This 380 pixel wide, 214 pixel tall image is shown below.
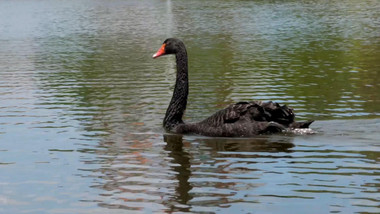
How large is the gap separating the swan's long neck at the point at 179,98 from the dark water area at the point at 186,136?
0.25 m

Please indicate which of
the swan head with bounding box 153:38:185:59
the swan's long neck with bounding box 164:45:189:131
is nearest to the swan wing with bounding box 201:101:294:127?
the swan's long neck with bounding box 164:45:189:131

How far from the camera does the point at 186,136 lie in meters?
13.1

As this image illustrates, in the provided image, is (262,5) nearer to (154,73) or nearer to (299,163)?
(154,73)

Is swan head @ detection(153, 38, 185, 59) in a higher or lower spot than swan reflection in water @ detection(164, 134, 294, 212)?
higher

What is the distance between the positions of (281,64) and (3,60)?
32.5 feet

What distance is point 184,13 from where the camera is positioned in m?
54.6

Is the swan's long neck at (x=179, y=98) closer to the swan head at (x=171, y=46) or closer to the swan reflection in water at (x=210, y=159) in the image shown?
the swan head at (x=171, y=46)

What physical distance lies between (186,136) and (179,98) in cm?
117

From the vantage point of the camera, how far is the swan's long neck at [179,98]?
13.7 meters

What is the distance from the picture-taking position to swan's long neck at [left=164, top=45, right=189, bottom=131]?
540 inches

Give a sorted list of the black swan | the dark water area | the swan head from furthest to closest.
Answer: the swan head → the black swan → the dark water area

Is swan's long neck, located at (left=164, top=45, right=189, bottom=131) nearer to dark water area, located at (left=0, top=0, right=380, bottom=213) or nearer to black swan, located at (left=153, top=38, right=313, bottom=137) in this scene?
dark water area, located at (left=0, top=0, right=380, bottom=213)

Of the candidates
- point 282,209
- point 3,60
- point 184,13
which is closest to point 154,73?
point 3,60

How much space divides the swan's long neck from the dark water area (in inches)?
9.7
